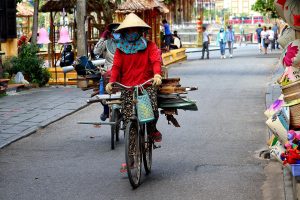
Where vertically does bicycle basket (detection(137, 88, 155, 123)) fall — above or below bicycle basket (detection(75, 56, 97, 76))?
below

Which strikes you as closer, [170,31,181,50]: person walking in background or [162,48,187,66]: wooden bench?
[162,48,187,66]: wooden bench

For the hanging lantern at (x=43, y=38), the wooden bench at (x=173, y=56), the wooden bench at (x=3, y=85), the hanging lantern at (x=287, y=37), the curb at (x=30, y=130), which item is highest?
the hanging lantern at (x=43, y=38)

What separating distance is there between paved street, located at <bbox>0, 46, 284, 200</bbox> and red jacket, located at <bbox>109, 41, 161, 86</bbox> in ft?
3.85

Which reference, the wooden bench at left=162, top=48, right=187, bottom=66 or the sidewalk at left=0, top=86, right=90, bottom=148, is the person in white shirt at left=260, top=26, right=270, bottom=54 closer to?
the wooden bench at left=162, top=48, right=187, bottom=66

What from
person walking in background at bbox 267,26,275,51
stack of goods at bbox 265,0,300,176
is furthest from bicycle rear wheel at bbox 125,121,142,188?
person walking in background at bbox 267,26,275,51

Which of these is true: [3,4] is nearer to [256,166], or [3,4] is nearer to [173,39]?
[256,166]

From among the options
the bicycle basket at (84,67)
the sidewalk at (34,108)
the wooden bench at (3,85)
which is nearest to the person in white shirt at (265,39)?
the sidewalk at (34,108)

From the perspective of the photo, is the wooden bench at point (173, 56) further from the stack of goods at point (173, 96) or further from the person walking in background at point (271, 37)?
the stack of goods at point (173, 96)

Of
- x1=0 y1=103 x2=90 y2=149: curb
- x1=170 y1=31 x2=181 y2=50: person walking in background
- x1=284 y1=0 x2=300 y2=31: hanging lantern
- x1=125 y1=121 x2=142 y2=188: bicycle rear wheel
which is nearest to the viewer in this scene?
x1=125 y1=121 x2=142 y2=188: bicycle rear wheel

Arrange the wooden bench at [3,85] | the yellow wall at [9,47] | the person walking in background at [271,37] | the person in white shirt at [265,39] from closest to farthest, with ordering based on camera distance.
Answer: the wooden bench at [3,85] < the yellow wall at [9,47] < the person in white shirt at [265,39] < the person walking in background at [271,37]

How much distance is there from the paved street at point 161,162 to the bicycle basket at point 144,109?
2.48 feet

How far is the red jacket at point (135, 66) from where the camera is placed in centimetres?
880

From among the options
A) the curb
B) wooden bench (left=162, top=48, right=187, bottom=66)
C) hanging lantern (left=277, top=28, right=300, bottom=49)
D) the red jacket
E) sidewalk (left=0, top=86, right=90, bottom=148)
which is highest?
hanging lantern (left=277, top=28, right=300, bottom=49)

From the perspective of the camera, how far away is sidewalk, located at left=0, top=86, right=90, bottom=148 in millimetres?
13155
